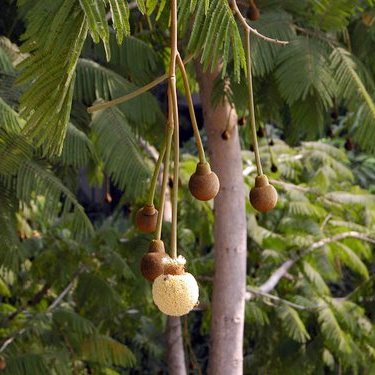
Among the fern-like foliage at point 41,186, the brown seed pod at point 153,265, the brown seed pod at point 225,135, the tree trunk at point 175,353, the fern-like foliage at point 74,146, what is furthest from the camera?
the tree trunk at point 175,353

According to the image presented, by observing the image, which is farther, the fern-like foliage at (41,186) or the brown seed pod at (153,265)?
the fern-like foliage at (41,186)

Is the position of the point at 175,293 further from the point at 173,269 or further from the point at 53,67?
the point at 53,67

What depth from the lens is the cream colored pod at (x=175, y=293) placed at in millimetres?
918

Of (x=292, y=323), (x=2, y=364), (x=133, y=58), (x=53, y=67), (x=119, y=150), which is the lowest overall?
(x=292, y=323)

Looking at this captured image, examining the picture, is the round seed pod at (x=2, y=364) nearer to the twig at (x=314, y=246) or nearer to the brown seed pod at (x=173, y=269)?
the twig at (x=314, y=246)

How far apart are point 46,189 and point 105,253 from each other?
4.63 ft

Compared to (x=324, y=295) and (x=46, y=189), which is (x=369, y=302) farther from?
(x=46, y=189)

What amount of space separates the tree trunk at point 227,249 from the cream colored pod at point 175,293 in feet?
8.12

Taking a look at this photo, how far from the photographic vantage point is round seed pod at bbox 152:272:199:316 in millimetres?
918

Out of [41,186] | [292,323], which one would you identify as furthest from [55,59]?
[292,323]

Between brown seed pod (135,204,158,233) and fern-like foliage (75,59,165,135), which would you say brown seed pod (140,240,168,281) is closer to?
brown seed pod (135,204,158,233)

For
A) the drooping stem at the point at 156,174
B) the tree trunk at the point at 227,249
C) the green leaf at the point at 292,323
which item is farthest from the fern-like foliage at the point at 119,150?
the drooping stem at the point at 156,174

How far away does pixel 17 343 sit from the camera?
11.6 feet

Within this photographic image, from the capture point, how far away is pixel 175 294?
0.92 metres
